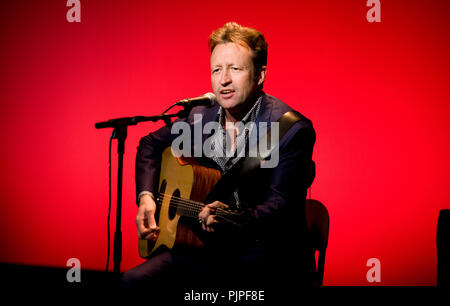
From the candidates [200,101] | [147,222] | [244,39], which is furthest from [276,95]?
[147,222]

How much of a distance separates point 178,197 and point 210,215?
14.9 inches

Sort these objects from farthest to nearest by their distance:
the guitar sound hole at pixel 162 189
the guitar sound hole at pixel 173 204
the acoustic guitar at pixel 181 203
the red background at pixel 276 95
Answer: the red background at pixel 276 95
the guitar sound hole at pixel 162 189
the guitar sound hole at pixel 173 204
the acoustic guitar at pixel 181 203

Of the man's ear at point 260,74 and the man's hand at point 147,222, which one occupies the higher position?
the man's ear at point 260,74

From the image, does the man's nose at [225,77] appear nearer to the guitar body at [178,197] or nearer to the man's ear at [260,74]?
the man's ear at [260,74]

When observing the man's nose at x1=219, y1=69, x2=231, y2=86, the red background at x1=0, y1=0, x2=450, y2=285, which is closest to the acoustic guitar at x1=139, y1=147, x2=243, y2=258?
the man's nose at x1=219, y1=69, x2=231, y2=86

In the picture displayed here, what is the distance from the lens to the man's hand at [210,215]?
5.88 feet

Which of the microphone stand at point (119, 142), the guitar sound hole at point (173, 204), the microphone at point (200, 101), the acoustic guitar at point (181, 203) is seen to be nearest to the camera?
the microphone stand at point (119, 142)

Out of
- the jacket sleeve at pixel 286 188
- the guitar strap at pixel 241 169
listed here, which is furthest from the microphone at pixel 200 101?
the jacket sleeve at pixel 286 188

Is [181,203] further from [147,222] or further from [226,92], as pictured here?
[226,92]

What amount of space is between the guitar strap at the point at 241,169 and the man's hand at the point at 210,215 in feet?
0.51

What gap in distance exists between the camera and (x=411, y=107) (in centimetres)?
304

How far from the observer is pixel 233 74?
80.6 inches

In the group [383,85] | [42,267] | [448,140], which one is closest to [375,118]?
[383,85]

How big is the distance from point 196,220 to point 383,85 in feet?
6.51
